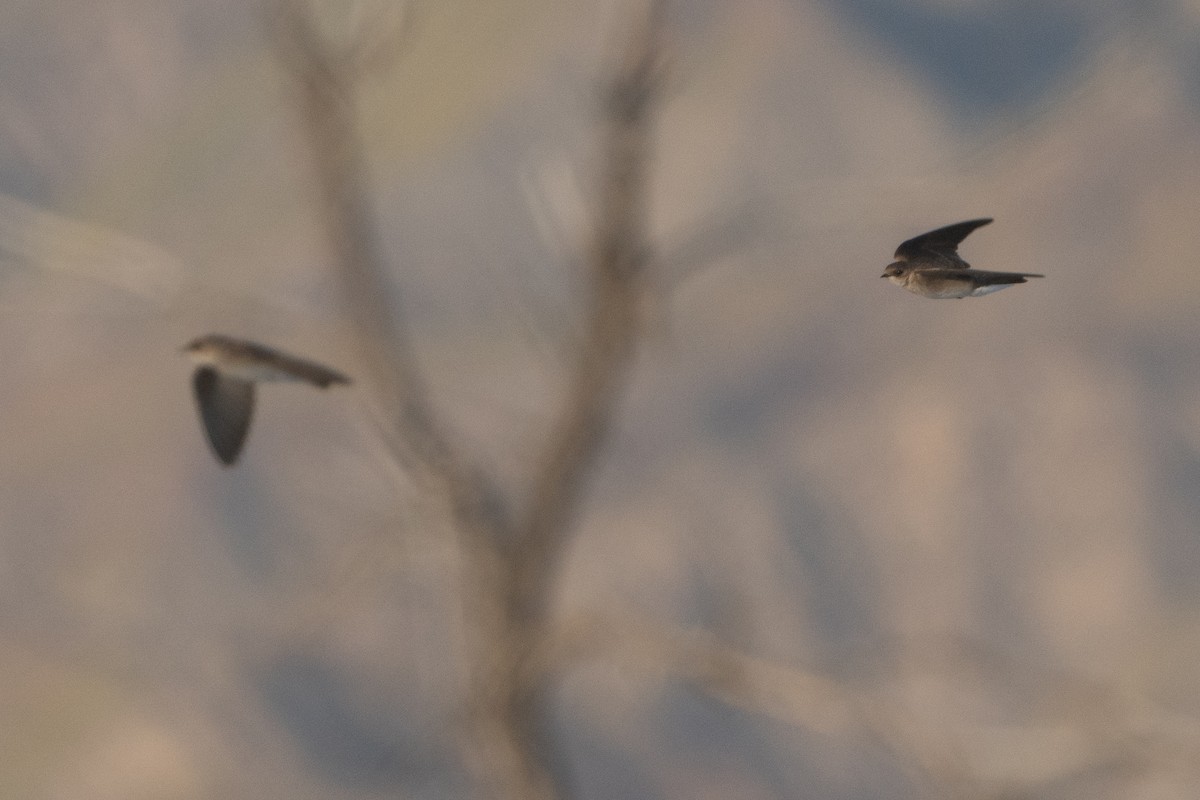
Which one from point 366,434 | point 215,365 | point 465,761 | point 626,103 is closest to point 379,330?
point 366,434

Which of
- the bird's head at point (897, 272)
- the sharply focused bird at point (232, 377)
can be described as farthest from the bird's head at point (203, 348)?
the bird's head at point (897, 272)

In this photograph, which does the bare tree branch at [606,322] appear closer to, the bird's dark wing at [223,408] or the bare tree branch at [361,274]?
the bare tree branch at [361,274]

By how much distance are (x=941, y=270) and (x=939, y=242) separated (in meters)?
0.09

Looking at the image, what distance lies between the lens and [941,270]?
1.12 metres

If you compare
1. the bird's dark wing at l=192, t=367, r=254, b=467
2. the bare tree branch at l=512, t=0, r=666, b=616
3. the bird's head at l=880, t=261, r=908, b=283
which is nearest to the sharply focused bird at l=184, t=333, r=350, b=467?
the bird's dark wing at l=192, t=367, r=254, b=467

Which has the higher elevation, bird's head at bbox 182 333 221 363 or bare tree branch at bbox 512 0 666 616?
bare tree branch at bbox 512 0 666 616

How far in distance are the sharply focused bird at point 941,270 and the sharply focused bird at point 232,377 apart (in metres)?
0.39

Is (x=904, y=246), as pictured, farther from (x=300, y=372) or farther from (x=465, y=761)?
(x=465, y=761)

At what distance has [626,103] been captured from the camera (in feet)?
23.3

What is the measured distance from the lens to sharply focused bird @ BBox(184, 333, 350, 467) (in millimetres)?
1273

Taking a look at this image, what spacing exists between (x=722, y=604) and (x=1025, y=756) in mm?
1518

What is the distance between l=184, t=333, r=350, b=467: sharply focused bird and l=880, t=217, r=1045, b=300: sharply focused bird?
15.4 inches

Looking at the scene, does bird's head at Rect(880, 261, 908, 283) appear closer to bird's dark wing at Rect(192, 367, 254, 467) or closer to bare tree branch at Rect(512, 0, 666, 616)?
bird's dark wing at Rect(192, 367, 254, 467)

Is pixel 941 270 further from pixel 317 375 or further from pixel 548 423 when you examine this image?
→ pixel 548 423
